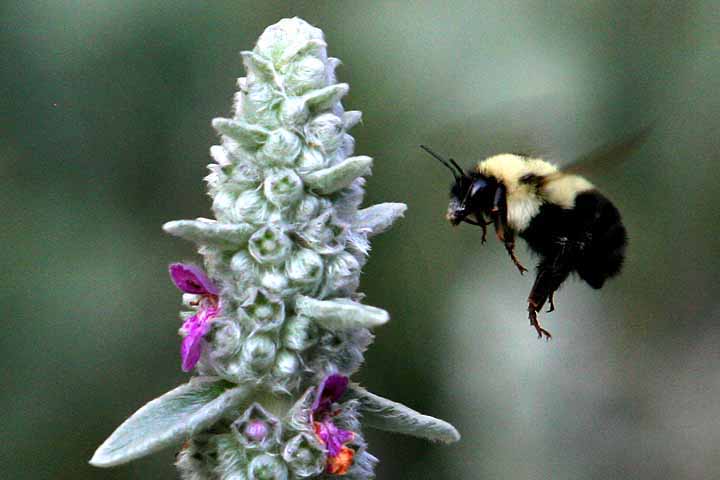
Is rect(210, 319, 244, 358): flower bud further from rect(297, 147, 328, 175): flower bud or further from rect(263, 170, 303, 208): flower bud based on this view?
rect(297, 147, 328, 175): flower bud

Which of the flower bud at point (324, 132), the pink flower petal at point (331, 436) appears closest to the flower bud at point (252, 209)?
the flower bud at point (324, 132)

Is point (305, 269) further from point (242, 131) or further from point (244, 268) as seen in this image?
point (242, 131)

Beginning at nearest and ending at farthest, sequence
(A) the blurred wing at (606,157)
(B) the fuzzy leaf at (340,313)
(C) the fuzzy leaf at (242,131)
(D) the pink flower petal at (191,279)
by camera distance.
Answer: (B) the fuzzy leaf at (340,313)
(C) the fuzzy leaf at (242,131)
(D) the pink flower petal at (191,279)
(A) the blurred wing at (606,157)

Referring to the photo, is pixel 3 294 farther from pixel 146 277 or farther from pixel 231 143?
pixel 231 143

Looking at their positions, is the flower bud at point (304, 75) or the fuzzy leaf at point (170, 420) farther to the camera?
the flower bud at point (304, 75)

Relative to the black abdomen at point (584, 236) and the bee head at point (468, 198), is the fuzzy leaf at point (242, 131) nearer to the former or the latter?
the bee head at point (468, 198)

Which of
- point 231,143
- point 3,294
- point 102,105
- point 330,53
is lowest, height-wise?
point 3,294

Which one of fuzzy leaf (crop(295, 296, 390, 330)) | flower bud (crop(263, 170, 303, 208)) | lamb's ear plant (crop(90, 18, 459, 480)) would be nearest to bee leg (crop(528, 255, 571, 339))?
lamb's ear plant (crop(90, 18, 459, 480))

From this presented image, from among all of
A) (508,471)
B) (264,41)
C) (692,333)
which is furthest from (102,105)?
(692,333)
